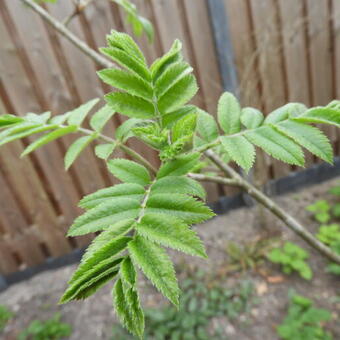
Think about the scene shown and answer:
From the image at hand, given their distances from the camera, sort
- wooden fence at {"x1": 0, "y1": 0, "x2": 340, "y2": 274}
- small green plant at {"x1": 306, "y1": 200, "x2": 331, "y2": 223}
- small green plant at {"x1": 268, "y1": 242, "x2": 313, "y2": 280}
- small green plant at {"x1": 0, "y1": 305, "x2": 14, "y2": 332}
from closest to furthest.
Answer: small green plant at {"x1": 268, "y1": 242, "x2": 313, "y2": 280}, wooden fence at {"x1": 0, "y1": 0, "x2": 340, "y2": 274}, small green plant at {"x1": 0, "y1": 305, "x2": 14, "y2": 332}, small green plant at {"x1": 306, "y1": 200, "x2": 331, "y2": 223}

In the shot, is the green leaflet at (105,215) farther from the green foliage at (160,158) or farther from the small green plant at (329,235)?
the small green plant at (329,235)

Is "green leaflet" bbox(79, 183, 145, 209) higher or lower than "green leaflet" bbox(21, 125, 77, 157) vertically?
lower

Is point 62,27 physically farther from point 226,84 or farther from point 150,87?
point 226,84

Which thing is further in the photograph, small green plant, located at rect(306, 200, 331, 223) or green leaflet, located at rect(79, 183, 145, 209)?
small green plant, located at rect(306, 200, 331, 223)

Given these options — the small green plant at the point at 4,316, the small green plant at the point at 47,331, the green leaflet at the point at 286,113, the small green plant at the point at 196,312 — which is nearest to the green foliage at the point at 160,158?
the green leaflet at the point at 286,113

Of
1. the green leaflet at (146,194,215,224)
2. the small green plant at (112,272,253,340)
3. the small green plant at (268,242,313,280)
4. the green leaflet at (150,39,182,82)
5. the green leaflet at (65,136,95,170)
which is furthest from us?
the small green plant at (268,242,313,280)

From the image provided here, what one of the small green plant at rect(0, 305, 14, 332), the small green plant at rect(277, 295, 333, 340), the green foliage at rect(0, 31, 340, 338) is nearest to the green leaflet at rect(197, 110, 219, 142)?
the green foliage at rect(0, 31, 340, 338)

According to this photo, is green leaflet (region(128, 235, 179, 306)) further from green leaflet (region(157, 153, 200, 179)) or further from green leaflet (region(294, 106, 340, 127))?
green leaflet (region(294, 106, 340, 127))

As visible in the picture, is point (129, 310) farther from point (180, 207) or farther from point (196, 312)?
point (196, 312)
